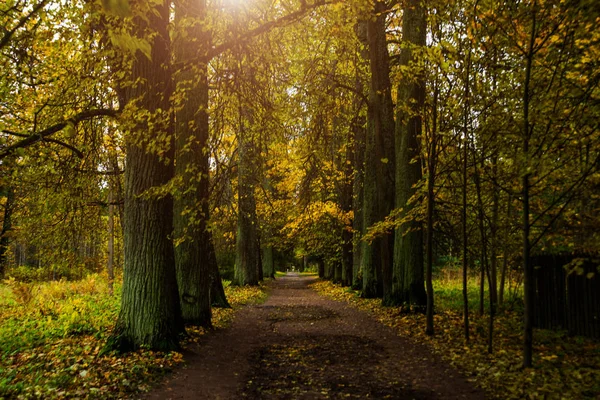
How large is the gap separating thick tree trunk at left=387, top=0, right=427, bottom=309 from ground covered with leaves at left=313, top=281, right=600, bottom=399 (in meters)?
0.75

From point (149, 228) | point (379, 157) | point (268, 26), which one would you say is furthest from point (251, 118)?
point (379, 157)

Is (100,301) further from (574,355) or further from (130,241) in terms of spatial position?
(574,355)

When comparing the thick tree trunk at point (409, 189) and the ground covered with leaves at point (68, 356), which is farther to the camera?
the thick tree trunk at point (409, 189)

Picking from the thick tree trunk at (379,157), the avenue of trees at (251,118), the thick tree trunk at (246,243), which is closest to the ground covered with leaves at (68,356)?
the avenue of trees at (251,118)

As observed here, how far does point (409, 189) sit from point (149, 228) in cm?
727

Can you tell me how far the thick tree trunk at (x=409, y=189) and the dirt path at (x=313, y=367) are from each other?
1696 millimetres

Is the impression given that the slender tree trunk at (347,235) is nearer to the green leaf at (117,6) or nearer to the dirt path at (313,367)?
the dirt path at (313,367)

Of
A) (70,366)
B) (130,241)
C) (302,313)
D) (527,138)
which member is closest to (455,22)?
(527,138)

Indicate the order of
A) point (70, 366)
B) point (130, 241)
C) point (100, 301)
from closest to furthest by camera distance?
1. point (70, 366)
2. point (130, 241)
3. point (100, 301)

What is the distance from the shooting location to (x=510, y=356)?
6852 millimetres

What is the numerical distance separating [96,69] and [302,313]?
30.6ft

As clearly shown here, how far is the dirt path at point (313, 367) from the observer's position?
5508 mm

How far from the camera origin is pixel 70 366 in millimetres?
6254

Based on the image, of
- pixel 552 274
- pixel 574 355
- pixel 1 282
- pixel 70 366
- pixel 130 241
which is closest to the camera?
pixel 70 366
